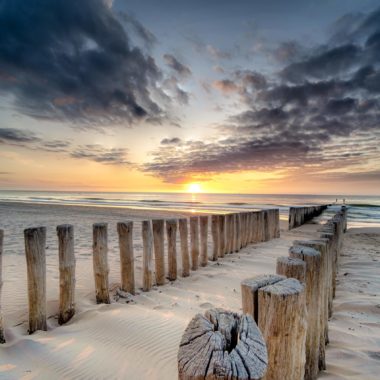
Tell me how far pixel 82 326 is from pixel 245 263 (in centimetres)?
447

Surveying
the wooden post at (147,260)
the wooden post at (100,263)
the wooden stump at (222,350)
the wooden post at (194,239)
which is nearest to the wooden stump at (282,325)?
the wooden stump at (222,350)

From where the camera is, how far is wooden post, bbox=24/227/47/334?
11.7ft

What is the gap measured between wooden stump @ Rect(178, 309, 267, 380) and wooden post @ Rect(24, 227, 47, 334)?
313cm

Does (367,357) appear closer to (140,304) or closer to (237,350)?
(237,350)

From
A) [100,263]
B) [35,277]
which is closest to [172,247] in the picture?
[100,263]

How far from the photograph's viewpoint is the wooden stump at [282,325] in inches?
66.6

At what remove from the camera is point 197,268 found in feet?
21.3

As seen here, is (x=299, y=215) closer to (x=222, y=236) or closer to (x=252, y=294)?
(x=222, y=236)

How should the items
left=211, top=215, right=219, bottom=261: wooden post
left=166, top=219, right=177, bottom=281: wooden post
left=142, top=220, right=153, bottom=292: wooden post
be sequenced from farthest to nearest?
left=211, top=215, right=219, bottom=261: wooden post, left=166, top=219, right=177, bottom=281: wooden post, left=142, top=220, right=153, bottom=292: wooden post

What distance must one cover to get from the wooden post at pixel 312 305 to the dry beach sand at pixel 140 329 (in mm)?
311

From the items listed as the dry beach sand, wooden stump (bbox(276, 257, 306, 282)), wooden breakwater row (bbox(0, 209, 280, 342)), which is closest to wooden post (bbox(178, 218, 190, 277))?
wooden breakwater row (bbox(0, 209, 280, 342))

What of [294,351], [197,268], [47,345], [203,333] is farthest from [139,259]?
[203,333]

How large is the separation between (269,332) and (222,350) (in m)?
0.80

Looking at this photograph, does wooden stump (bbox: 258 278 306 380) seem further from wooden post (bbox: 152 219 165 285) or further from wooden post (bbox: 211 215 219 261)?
wooden post (bbox: 211 215 219 261)
